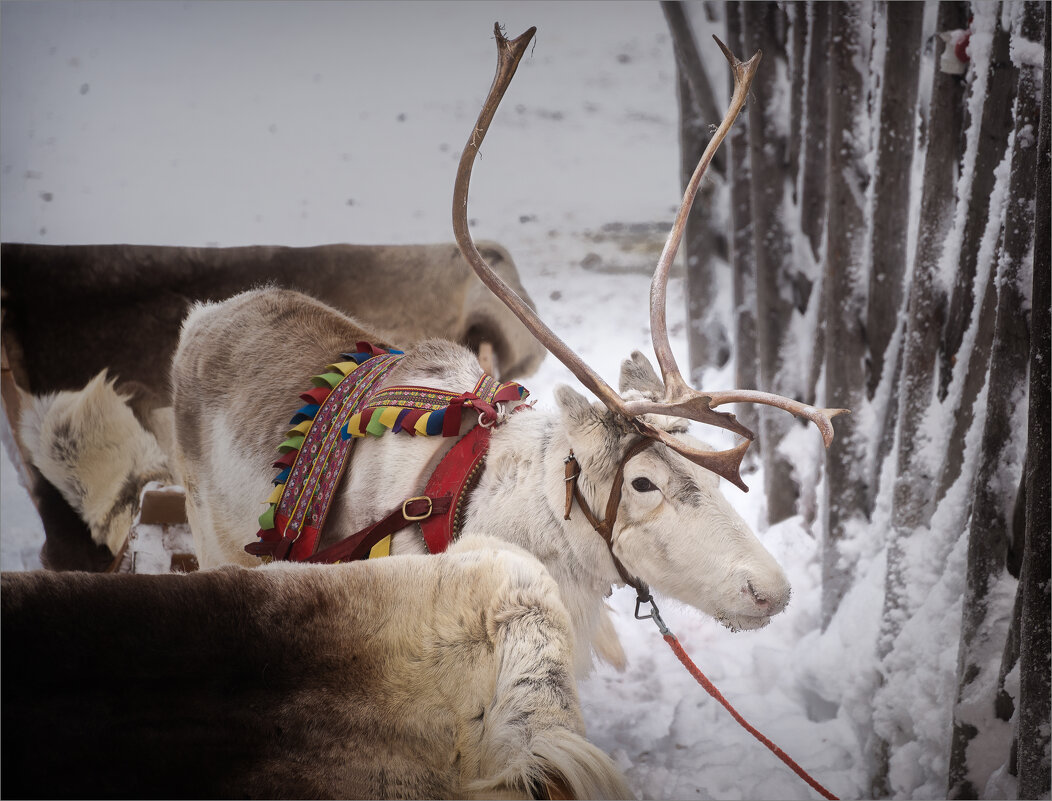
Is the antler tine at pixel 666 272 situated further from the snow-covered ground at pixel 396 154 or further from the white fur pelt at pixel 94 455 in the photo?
the white fur pelt at pixel 94 455

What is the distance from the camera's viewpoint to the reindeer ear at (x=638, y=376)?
5.54 ft

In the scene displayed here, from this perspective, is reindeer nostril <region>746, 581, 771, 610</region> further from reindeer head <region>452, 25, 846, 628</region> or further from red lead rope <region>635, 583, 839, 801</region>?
red lead rope <region>635, 583, 839, 801</region>

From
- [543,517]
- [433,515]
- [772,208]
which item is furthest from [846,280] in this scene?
[433,515]

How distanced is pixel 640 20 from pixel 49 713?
2666 millimetres

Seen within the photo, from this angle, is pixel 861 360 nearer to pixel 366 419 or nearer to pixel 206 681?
pixel 366 419

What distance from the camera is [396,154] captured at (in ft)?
9.40

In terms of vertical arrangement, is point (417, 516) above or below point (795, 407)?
below

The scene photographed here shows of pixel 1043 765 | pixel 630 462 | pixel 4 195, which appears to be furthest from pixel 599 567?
pixel 4 195

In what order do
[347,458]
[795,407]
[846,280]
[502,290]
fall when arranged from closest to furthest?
[795,407], [502,290], [347,458], [846,280]

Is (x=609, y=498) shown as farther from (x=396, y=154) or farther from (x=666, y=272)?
(x=396, y=154)

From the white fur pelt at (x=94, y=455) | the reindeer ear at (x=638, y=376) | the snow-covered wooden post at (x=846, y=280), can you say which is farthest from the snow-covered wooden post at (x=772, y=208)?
the white fur pelt at (x=94, y=455)

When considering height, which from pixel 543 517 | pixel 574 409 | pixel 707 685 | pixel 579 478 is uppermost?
pixel 574 409

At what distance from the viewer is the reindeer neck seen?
1622mm

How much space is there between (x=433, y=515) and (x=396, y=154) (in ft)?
5.78
